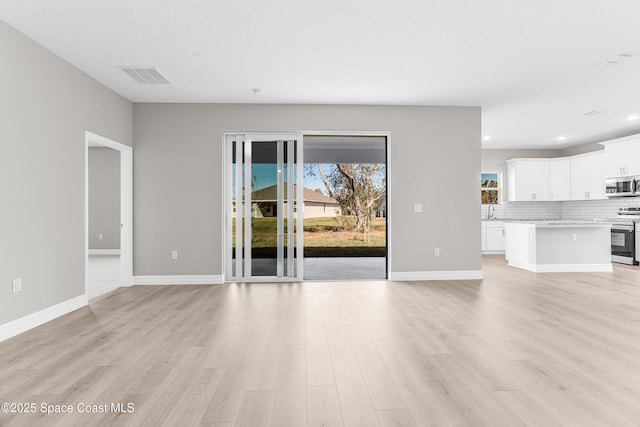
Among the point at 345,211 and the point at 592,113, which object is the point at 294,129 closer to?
the point at 592,113

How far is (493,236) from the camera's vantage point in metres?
9.19

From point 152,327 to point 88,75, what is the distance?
316cm

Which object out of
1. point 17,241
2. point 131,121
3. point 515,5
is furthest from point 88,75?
point 515,5

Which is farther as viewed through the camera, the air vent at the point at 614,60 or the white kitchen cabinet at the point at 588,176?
the white kitchen cabinet at the point at 588,176

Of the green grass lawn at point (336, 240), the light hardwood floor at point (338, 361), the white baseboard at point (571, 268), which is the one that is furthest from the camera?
the green grass lawn at point (336, 240)

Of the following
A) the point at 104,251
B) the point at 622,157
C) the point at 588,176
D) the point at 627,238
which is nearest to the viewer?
the point at 627,238

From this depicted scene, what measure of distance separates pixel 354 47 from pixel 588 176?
296 inches

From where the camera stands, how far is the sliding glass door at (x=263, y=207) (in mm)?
5676

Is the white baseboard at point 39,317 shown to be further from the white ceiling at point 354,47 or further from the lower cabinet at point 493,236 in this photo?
the lower cabinet at point 493,236

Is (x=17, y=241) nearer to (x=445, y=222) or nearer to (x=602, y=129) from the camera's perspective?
(x=445, y=222)

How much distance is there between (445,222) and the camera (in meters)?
5.81

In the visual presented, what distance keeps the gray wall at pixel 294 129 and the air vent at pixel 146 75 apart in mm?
920

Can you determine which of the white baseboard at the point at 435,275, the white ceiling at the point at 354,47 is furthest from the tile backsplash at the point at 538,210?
the white baseboard at the point at 435,275

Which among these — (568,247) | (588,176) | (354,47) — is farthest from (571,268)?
(354,47)
